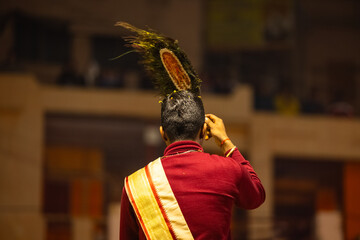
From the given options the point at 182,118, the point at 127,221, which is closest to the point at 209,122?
the point at 182,118

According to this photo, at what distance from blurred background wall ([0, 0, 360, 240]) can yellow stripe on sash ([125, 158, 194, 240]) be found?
21.5 feet

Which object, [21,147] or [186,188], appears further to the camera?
[21,147]

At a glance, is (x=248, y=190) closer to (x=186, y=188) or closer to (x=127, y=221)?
(x=186, y=188)

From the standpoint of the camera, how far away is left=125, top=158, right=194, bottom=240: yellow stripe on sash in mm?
2285

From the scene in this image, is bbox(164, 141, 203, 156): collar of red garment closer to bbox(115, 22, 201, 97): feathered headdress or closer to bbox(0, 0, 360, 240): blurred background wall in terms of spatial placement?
bbox(115, 22, 201, 97): feathered headdress

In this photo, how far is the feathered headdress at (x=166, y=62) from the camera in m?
2.56

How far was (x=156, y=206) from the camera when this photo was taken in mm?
2334

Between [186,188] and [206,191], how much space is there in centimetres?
8

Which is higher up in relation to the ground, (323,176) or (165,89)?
(165,89)

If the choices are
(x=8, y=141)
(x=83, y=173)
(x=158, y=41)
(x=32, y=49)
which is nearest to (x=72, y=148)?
(x=83, y=173)

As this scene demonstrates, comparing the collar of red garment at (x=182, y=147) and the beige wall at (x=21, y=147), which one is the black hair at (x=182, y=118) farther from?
the beige wall at (x=21, y=147)

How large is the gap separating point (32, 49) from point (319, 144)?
20.9 ft

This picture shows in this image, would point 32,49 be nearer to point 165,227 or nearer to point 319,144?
point 319,144

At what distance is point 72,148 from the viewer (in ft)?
37.4
